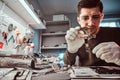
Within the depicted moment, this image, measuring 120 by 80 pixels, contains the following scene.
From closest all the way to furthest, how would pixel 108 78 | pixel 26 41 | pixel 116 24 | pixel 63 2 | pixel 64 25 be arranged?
1. pixel 108 78
2. pixel 26 41
3. pixel 63 2
4. pixel 64 25
5. pixel 116 24

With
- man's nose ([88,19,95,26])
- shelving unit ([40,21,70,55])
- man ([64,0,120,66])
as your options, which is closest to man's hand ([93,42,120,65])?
man ([64,0,120,66])

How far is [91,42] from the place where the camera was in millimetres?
1228

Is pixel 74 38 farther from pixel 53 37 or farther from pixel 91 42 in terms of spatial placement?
pixel 53 37

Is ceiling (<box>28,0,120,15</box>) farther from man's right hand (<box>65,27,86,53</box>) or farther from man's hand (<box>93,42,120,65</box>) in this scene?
Answer: man's hand (<box>93,42,120,65</box>)

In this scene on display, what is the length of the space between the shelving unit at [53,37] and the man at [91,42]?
1.80m

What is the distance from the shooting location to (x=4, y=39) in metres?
1.28

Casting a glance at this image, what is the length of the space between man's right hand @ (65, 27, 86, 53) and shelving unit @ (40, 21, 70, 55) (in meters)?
2.07

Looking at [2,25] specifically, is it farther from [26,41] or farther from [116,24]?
[116,24]

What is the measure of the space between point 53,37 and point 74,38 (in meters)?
2.44

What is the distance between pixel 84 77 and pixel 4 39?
1007mm

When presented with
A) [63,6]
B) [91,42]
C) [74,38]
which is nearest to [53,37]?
[63,6]

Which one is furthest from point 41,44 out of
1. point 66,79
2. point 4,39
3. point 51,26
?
point 66,79

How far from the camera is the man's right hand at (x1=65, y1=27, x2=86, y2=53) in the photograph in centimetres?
87

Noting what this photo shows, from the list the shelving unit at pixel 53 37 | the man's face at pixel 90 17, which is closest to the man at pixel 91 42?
the man's face at pixel 90 17
